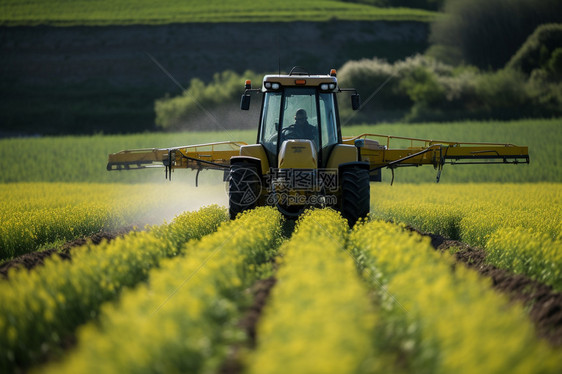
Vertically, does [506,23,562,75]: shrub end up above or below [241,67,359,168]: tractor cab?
above

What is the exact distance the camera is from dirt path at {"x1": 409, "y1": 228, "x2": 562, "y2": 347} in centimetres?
609

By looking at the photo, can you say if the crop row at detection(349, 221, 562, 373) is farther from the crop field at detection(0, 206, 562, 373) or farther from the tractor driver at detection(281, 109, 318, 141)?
the tractor driver at detection(281, 109, 318, 141)

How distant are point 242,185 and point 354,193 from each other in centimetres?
218

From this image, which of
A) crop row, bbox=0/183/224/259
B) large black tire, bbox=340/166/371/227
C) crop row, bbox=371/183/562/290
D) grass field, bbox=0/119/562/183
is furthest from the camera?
grass field, bbox=0/119/562/183

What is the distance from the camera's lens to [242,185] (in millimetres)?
11500

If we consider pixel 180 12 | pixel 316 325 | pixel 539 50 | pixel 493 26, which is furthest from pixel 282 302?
pixel 180 12

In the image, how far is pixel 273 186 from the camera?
11.4 metres

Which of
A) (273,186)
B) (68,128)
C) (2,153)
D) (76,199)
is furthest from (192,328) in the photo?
(68,128)

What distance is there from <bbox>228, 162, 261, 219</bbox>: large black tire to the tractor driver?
1.02 metres

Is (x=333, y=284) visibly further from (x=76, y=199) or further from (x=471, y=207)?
(x=76, y=199)

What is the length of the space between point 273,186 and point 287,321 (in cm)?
693

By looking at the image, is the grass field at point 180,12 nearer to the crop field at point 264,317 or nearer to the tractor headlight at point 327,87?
the tractor headlight at point 327,87

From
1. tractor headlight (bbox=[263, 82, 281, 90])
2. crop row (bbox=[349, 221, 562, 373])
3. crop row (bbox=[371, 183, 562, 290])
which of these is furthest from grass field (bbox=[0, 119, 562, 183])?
crop row (bbox=[349, 221, 562, 373])

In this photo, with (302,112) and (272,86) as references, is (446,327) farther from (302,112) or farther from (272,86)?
(272,86)
